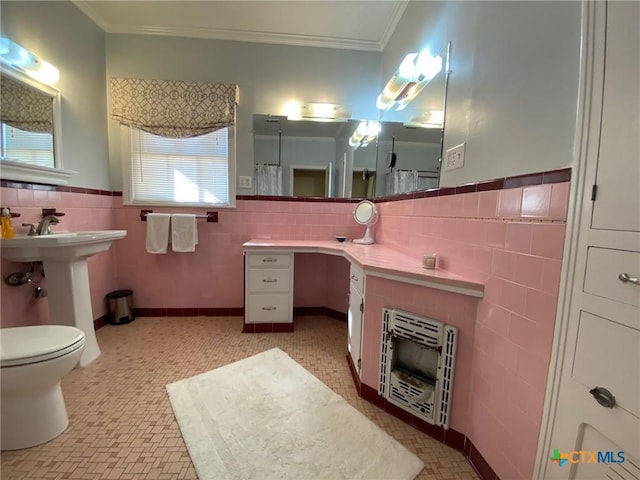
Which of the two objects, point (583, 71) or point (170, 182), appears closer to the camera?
point (583, 71)

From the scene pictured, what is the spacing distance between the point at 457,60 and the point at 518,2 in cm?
40

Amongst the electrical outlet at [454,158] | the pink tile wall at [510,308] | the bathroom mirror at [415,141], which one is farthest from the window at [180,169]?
the pink tile wall at [510,308]

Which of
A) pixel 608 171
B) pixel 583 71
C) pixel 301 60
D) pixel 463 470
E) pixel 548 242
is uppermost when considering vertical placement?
pixel 301 60

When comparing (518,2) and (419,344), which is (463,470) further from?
(518,2)

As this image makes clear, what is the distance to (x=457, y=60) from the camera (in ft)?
4.69

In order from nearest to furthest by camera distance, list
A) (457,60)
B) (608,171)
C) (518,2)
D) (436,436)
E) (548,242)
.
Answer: (608,171) < (548,242) < (518,2) < (436,436) < (457,60)

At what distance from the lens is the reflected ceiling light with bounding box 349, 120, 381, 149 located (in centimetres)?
255

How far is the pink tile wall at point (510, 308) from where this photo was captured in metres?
0.87

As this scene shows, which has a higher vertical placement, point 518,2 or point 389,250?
point 518,2

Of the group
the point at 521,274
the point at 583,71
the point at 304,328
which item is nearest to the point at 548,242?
the point at 521,274

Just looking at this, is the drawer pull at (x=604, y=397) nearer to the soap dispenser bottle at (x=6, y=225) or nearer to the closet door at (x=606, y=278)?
the closet door at (x=606, y=278)

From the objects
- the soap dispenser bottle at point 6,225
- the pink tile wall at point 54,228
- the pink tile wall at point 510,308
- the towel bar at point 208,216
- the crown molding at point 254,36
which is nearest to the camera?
the pink tile wall at point 510,308

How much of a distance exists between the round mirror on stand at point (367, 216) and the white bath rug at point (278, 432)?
49.3 inches

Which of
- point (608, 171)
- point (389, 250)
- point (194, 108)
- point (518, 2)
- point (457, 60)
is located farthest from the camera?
point (194, 108)
